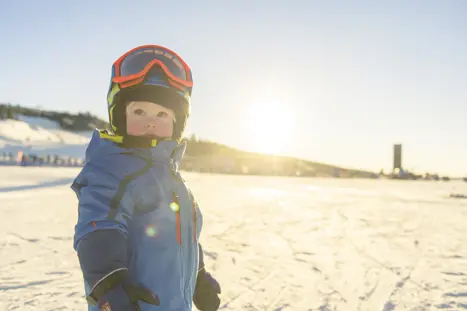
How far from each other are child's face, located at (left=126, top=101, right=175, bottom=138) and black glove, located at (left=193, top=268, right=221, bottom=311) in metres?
0.78

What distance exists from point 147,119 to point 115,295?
2.21ft

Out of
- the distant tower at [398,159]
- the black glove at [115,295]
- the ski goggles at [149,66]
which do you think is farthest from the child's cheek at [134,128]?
the distant tower at [398,159]

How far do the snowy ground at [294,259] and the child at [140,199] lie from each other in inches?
81.6

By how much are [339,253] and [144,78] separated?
185 inches

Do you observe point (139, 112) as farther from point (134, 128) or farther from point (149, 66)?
point (149, 66)

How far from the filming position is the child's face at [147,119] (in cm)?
148

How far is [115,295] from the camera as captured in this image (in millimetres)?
1228

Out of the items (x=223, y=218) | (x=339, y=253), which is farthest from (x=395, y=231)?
(x=223, y=218)

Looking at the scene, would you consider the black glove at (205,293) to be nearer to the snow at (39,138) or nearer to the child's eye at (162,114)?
the child's eye at (162,114)

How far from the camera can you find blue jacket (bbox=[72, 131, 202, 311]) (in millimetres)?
1300

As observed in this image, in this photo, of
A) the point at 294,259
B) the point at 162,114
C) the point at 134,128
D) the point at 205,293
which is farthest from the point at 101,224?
the point at 294,259

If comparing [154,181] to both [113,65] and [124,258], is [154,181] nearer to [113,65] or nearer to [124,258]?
[124,258]

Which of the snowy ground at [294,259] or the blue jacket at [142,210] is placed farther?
the snowy ground at [294,259]

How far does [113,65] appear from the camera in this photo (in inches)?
61.6
